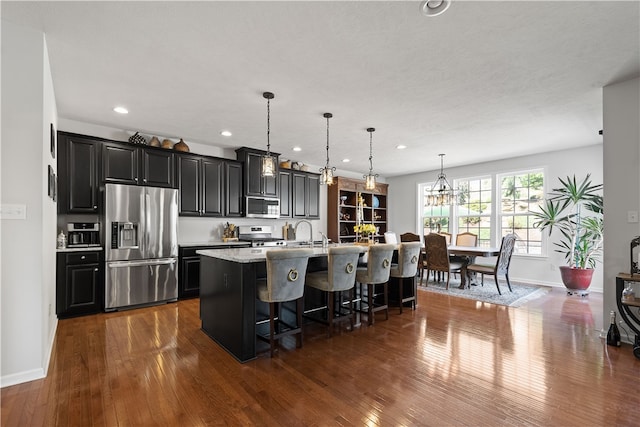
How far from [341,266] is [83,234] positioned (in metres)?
3.63

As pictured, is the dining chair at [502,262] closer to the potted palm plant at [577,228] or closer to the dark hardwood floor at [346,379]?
the potted palm plant at [577,228]

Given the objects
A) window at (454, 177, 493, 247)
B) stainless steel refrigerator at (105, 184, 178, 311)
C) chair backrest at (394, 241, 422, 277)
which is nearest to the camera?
chair backrest at (394, 241, 422, 277)

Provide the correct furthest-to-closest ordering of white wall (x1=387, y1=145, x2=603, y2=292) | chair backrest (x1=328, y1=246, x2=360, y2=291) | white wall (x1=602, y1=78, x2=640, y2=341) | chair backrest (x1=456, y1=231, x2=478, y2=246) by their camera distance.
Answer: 1. chair backrest (x1=456, y1=231, x2=478, y2=246)
2. white wall (x1=387, y1=145, x2=603, y2=292)
3. chair backrest (x1=328, y1=246, x2=360, y2=291)
4. white wall (x1=602, y1=78, x2=640, y2=341)

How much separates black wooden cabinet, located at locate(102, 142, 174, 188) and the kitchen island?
80.7 inches

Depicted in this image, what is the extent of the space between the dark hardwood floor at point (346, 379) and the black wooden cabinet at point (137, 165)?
6.48 ft

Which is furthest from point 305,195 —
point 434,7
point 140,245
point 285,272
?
point 434,7

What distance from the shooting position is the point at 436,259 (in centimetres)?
562

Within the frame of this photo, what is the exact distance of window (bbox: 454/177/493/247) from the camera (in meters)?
6.86

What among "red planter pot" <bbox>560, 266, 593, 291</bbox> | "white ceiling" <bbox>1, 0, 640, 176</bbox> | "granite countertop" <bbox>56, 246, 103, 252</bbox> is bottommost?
"red planter pot" <bbox>560, 266, 593, 291</bbox>

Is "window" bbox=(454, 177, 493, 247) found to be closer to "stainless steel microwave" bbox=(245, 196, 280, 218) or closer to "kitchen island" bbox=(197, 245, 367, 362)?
"stainless steel microwave" bbox=(245, 196, 280, 218)

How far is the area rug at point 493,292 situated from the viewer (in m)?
4.66

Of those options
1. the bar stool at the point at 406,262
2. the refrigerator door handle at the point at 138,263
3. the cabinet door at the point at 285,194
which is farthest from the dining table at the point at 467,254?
the refrigerator door handle at the point at 138,263

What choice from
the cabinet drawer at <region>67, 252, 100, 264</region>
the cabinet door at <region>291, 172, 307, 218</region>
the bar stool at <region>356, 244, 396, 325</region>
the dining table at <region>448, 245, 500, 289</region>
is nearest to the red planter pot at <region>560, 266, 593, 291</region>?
the dining table at <region>448, 245, 500, 289</region>

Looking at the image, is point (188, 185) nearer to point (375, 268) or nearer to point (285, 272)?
point (285, 272)
